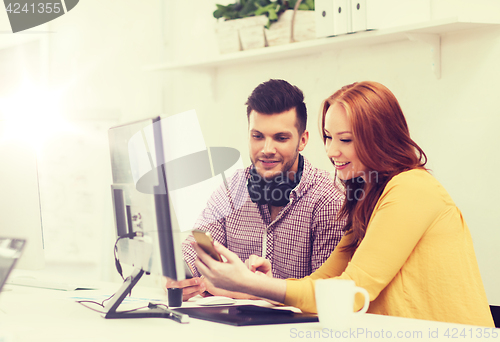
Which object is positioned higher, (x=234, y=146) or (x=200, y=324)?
(x=234, y=146)

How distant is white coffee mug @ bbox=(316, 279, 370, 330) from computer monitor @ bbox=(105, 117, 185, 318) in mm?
254

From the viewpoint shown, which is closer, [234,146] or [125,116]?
[234,146]

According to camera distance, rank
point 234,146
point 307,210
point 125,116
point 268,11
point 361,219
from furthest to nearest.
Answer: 1. point 125,116
2. point 234,146
3. point 268,11
4. point 307,210
5. point 361,219

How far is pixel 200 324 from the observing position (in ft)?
3.11

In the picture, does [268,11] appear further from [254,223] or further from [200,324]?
[200,324]

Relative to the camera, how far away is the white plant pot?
2.12 m

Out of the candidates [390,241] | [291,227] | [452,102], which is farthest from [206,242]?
[452,102]

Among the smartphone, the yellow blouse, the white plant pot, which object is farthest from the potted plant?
the smartphone

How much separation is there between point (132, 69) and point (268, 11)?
1.12 meters

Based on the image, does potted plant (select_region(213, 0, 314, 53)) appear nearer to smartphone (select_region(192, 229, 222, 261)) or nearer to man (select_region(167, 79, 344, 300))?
man (select_region(167, 79, 344, 300))

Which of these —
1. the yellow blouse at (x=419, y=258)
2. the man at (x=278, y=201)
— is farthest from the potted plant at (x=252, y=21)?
the yellow blouse at (x=419, y=258)

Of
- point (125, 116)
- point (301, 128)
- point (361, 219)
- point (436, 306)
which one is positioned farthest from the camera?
point (125, 116)

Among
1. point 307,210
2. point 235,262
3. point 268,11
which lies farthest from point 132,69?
point 235,262

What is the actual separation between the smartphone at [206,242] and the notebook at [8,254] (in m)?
0.36
